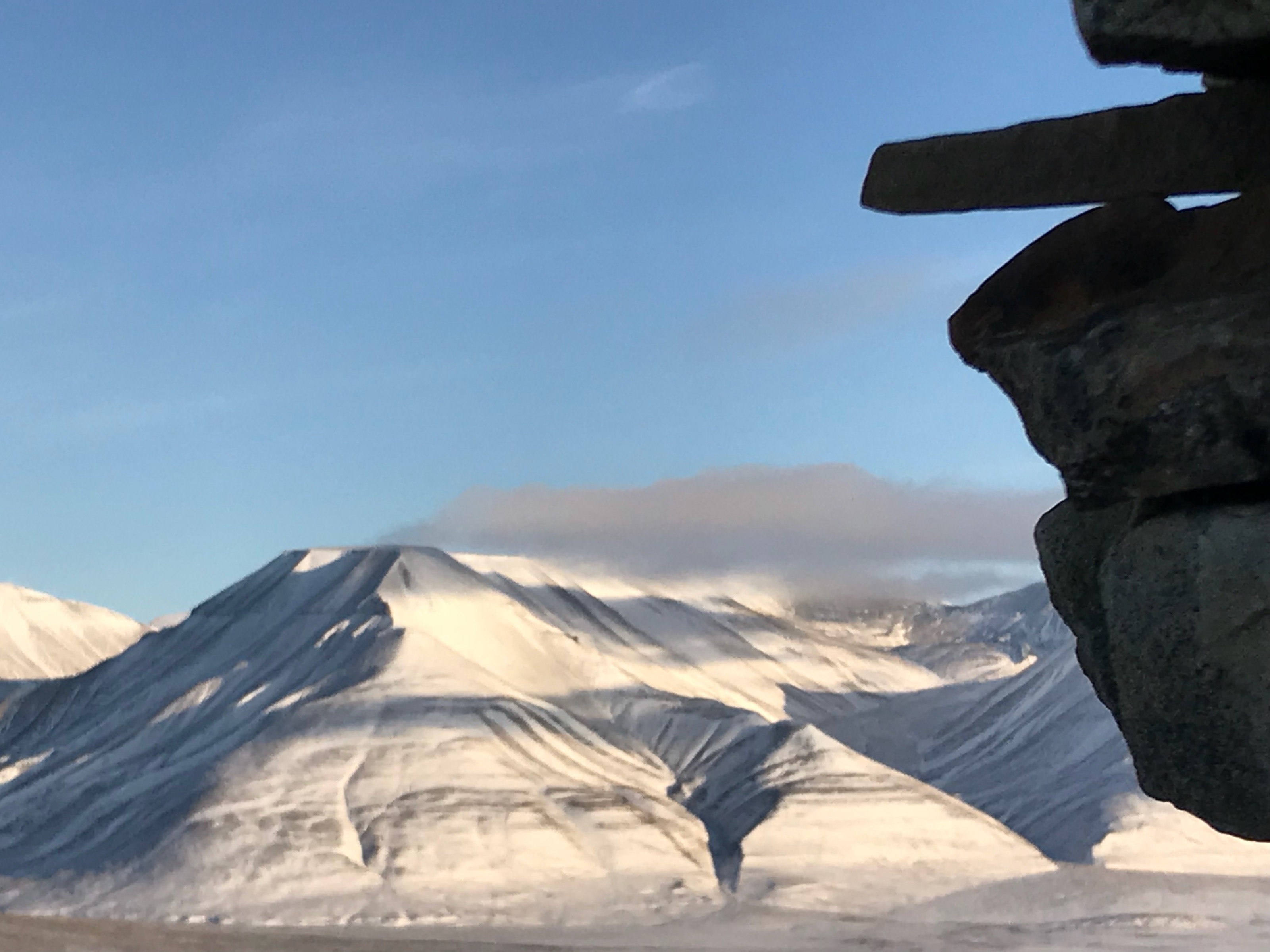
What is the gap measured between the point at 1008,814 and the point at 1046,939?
1971 cm

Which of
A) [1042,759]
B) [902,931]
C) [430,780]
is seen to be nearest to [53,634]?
[430,780]

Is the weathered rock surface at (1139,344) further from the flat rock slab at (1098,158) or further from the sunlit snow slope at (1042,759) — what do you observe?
the sunlit snow slope at (1042,759)

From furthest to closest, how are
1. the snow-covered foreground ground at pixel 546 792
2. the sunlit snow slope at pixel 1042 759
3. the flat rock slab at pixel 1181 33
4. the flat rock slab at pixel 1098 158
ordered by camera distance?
1. the sunlit snow slope at pixel 1042 759
2. the snow-covered foreground ground at pixel 546 792
3. the flat rock slab at pixel 1098 158
4. the flat rock slab at pixel 1181 33

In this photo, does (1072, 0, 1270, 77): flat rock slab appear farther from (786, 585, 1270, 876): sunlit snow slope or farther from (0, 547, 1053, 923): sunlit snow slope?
(786, 585, 1270, 876): sunlit snow slope

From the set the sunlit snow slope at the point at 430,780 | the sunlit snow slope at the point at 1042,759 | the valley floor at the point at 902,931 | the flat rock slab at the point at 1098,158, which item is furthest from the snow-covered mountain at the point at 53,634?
the flat rock slab at the point at 1098,158

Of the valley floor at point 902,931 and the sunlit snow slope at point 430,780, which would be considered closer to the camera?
the valley floor at point 902,931

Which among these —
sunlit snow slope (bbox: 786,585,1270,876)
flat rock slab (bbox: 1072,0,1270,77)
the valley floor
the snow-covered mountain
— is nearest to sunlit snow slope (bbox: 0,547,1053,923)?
the valley floor

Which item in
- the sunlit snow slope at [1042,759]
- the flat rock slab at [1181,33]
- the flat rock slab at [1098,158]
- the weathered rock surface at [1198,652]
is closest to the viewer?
the weathered rock surface at [1198,652]

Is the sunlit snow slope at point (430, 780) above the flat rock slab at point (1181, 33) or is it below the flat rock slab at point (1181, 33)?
below

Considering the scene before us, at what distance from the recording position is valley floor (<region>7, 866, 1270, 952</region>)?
29.6 metres

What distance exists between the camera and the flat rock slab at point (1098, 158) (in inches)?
193

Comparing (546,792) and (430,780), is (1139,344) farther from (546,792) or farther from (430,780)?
(546,792)

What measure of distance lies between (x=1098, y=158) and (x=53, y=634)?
106 meters

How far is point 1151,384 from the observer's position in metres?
4.53
